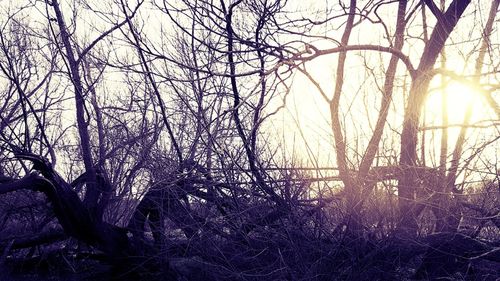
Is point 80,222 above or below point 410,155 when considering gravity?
below

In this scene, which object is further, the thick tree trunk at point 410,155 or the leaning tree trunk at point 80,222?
the leaning tree trunk at point 80,222

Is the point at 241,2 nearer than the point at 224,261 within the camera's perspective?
No

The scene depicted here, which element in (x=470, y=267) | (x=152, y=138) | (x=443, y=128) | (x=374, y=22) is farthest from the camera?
Result: (x=152, y=138)

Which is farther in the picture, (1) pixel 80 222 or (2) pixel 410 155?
(1) pixel 80 222

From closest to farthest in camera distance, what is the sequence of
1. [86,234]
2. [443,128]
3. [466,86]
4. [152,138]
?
[443,128] → [466,86] → [86,234] → [152,138]

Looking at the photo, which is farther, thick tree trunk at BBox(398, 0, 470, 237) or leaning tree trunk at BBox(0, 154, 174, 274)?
leaning tree trunk at BBox(0, 154, 174, 274)

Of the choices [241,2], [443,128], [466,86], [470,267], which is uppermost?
[241,2]

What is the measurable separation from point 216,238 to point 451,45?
3809mm

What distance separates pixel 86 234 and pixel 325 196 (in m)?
3.83

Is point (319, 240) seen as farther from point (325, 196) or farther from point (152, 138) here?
point (152, 138)

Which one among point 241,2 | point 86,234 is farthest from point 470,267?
point 86,234

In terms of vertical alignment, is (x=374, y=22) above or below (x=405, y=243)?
above

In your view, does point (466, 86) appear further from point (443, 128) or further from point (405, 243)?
point (405, 243)

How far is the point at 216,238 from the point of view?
7.93 metres
